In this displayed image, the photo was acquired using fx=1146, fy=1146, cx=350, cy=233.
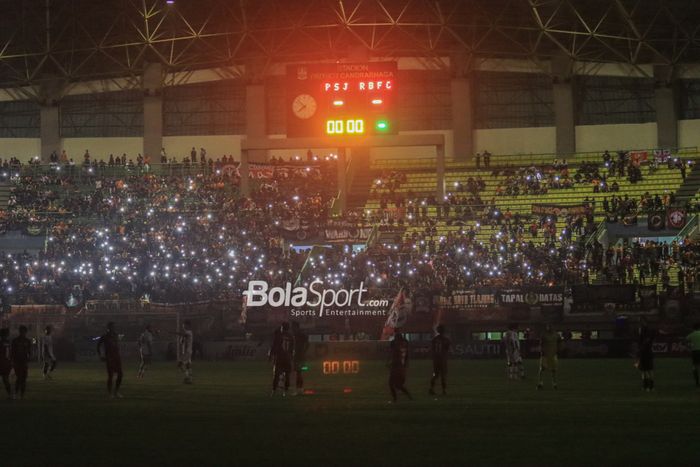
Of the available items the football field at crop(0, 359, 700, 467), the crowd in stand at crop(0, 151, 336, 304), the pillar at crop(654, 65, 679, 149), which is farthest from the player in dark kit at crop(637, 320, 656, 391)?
the pillar at crop(654, 65, 679, 149)

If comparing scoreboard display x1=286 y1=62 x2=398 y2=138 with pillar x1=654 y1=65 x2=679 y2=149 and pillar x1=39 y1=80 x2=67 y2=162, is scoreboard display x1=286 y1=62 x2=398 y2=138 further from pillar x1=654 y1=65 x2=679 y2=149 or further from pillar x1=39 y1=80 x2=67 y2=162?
pillar x1=39 y1=80 x2=67 y2=162

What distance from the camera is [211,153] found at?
67750mm

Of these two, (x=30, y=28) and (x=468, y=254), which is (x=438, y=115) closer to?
(x=468, y=254)

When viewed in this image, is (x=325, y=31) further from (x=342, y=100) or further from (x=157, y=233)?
(x=342, y=100)

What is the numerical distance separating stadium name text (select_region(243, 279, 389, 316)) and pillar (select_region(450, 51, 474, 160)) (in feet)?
70.0

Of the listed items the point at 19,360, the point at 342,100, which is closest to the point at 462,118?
the point at 342,100

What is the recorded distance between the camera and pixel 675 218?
5194 cm

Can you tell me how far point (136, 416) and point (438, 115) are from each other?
157ft

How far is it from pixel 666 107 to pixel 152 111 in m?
29.1

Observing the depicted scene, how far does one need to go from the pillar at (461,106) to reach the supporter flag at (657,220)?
1439 centimetres

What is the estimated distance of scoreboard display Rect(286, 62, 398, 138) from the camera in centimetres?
4503

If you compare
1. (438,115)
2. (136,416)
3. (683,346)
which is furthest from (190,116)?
(136,416)

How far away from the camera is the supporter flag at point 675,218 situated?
51.7 meters

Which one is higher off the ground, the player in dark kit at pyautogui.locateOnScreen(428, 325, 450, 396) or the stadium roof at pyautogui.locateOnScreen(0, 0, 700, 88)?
the stadium roof at pyautogui.locateOnScreen(0, 0, 700, 88)
